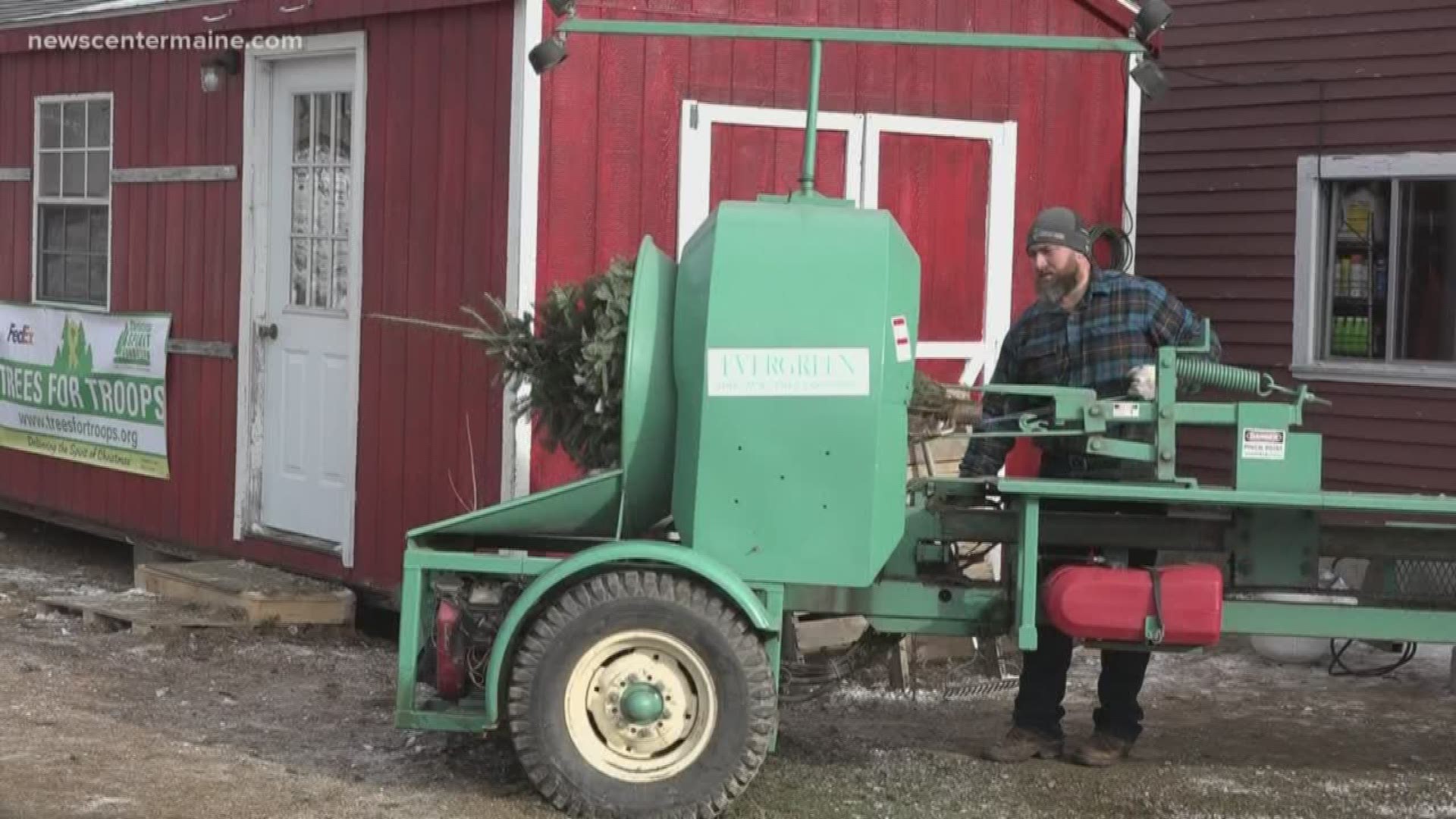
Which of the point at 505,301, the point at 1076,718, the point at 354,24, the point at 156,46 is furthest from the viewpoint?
the point at 156,46

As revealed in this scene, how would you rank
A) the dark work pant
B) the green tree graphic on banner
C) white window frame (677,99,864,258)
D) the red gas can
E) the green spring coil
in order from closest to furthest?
the red gas can < the green spring coil < the dark work pant < white window frame (677,99,864,258) < the green tree graphic on banner

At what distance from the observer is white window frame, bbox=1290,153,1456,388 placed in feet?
38.4

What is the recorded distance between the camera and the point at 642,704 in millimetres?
6129

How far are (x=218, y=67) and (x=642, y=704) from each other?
536 cm

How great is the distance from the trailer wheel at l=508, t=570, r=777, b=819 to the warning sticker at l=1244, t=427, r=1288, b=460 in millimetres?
1555

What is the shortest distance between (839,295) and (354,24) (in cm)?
425

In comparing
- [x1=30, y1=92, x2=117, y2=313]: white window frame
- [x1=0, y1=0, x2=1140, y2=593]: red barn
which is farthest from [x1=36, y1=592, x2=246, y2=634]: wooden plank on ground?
[x1=30, y1=92, x2=117, y2=313]: white window frame

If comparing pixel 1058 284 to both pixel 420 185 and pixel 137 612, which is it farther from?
pixel 137 612

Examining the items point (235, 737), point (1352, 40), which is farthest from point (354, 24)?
point (1352, 40)

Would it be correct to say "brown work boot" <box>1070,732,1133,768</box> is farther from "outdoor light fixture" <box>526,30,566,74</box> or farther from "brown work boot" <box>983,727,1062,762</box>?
"outdoor light fixture" <box>526,30,566,74</box>

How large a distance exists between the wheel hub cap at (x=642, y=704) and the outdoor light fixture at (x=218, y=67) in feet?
17.2

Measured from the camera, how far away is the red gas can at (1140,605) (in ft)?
20.5

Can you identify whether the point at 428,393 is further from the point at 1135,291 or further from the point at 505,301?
the point at 1135,291

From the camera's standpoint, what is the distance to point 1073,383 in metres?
7.02
